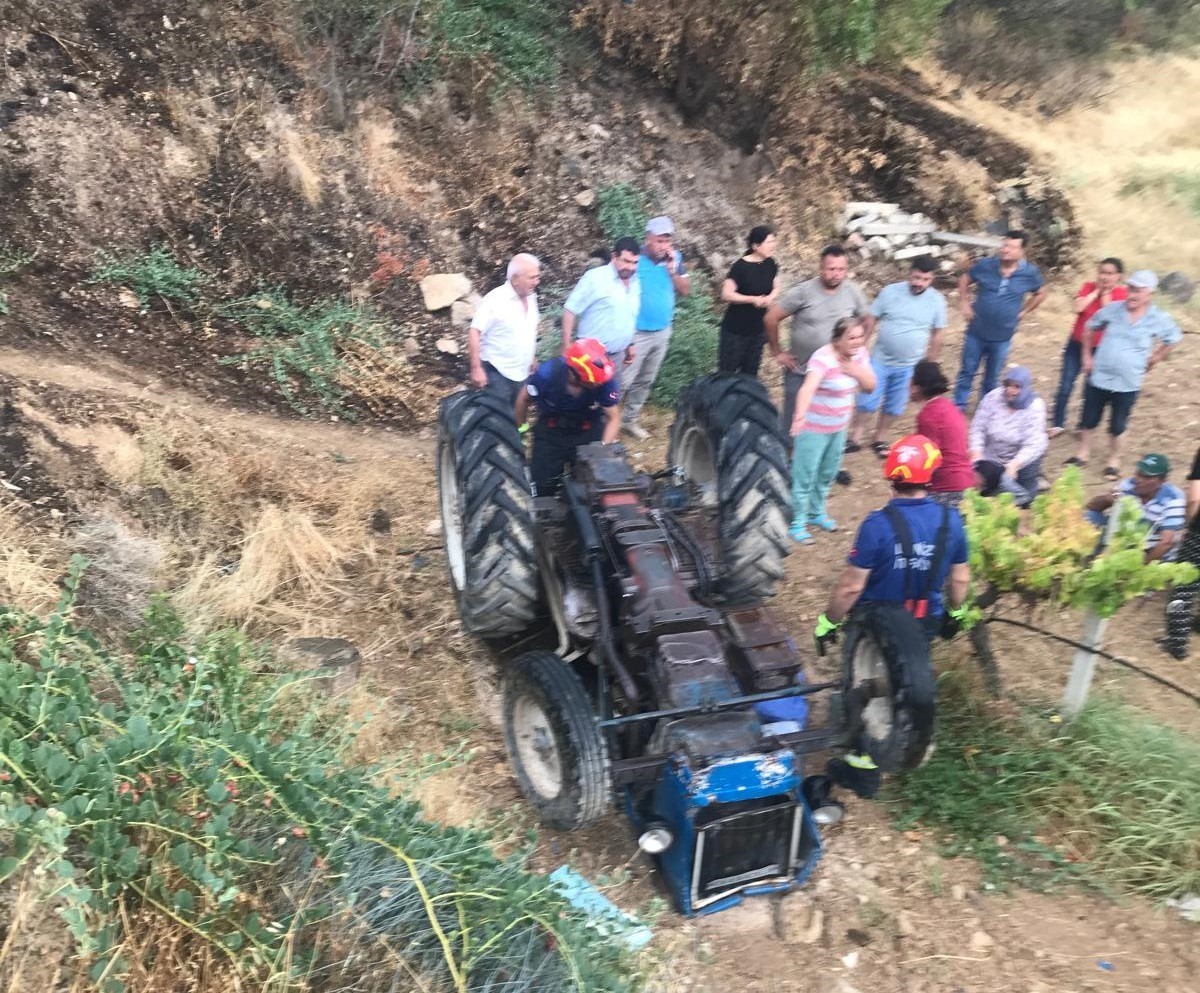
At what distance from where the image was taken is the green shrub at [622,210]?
9469 millimetres

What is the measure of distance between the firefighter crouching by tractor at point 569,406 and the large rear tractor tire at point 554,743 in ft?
5.13

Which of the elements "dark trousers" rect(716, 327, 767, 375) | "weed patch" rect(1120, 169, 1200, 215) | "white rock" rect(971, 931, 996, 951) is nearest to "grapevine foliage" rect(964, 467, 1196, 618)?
"white rock" rect(971, 931, 996, 951)

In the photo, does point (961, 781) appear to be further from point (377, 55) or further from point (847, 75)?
point (847, 75)

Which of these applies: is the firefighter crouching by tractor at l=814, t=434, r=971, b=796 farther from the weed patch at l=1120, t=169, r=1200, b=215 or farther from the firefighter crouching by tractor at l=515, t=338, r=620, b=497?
the weed patch at l=1120, t=169, r=1200, b=215

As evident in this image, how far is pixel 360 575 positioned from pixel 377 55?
5.84 m

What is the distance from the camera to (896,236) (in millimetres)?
10578

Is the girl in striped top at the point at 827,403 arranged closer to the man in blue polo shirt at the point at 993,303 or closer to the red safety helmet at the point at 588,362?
the red safety helmet at the point at 588,362

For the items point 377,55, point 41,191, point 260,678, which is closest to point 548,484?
point 260,678

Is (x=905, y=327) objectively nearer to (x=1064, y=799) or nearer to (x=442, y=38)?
(x=1064, y=799)

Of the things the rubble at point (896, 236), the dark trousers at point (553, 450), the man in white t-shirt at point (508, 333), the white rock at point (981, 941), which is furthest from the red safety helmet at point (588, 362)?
the rubble at point (896, 236)

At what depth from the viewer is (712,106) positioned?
10688 mm

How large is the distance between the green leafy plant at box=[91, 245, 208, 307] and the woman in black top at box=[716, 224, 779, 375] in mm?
4100

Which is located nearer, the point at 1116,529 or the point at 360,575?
the point at 1116,529

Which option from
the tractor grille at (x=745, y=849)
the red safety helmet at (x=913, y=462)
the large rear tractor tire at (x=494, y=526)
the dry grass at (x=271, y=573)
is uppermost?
the red safety helmet at (x=913, y=462)
